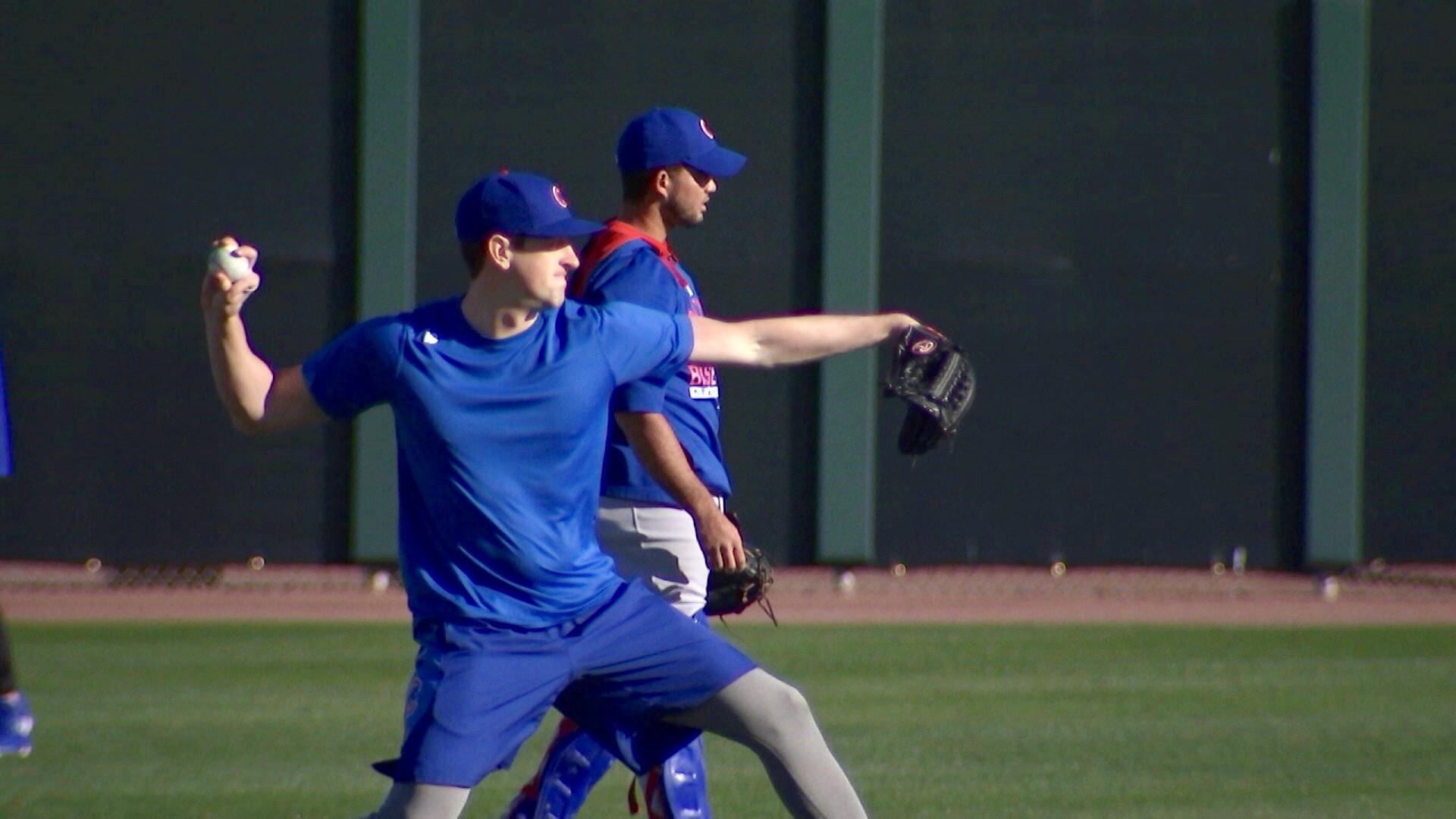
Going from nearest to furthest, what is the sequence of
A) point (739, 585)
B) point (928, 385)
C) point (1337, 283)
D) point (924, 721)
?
point (928, 385), point (739, 585), point (924, 721), point (1337, 283)

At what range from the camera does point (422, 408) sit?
3.71m

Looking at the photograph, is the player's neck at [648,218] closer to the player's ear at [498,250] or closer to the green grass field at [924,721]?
the player's ear at [498,250]

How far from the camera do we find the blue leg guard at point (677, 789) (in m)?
4.39

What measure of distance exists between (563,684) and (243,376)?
0.90m

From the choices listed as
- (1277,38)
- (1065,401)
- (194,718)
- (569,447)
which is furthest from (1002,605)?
(569,447)

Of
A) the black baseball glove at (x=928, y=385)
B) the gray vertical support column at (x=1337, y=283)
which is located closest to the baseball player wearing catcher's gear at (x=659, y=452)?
the black baseball glove at (x=928, y=385)

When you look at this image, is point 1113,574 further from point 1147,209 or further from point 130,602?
point 130,602

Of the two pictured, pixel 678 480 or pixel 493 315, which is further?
pixel 678 480

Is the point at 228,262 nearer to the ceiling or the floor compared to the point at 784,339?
nearer to the ceiling

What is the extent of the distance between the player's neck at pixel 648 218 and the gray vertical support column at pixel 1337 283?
375 inches

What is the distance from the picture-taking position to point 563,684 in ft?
12.3

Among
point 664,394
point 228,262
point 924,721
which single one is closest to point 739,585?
point 664,394

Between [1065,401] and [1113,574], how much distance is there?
152 centimetres

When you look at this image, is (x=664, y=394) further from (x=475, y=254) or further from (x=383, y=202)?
(x=383, y=202)
